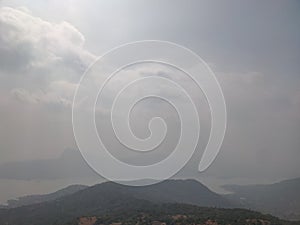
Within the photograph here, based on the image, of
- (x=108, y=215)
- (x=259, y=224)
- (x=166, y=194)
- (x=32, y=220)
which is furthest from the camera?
(x=166, y=194)

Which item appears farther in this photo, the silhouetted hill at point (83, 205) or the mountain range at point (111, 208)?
the silhouetted hill at point (83, 205)

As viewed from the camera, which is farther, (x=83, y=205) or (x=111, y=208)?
(x=83, y=205)

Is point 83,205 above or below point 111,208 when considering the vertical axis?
above

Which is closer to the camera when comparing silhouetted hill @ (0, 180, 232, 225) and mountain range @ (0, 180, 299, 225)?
mountain range @ (0, 180, 299, 225)

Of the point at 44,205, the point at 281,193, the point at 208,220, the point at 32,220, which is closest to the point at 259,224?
the point at 208,220

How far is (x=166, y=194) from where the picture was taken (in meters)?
37.2

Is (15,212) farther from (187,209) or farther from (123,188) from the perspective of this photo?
(187,209)

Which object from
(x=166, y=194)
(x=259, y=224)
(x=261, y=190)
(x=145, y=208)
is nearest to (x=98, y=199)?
(x=145, y=208)

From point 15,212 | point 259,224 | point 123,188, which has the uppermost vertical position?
point 123,188

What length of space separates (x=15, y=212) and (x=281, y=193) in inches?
933

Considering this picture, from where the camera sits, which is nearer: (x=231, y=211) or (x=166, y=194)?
(x=231, y=211)

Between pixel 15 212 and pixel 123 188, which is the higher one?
pixel 123 188

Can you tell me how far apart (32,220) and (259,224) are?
12.2 metres

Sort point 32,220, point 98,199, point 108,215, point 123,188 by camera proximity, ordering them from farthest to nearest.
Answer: point 123,188 < point 98,199 < point 32,220 < point 108,215
